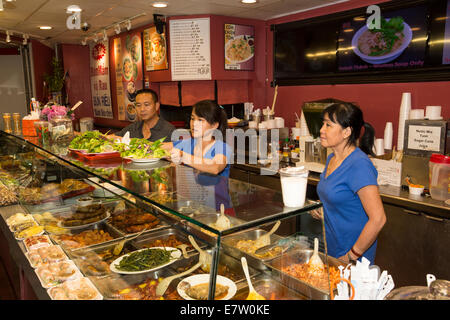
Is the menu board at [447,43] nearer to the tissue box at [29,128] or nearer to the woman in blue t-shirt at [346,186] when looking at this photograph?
the woman in blue t-shirt at [346,186]

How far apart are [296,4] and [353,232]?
12.1 feet

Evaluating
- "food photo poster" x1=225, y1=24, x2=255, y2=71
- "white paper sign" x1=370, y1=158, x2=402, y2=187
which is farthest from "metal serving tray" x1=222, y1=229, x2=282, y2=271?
"food photo poster" x1=225, y1=24, x2=255, y2=71

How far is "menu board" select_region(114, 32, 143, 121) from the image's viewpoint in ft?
23.6

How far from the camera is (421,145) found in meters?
3.34

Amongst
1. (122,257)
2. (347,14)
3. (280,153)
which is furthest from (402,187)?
(122,257)

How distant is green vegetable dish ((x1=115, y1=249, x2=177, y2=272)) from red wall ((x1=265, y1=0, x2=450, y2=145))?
11.0 ft

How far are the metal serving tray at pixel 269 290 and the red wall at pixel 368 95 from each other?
3.17m

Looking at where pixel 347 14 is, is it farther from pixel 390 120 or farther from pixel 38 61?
pixel 38 61

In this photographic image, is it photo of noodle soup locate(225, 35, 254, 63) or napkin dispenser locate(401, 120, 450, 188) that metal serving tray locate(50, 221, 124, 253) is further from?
photo of noodle soup locate(225, 35, 254, 63)

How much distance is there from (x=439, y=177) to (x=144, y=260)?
264 cm

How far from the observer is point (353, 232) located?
2.40 metres

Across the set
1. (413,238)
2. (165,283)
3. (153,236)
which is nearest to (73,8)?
(153,236)

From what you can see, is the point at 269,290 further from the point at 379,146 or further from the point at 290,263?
the point at 379,146

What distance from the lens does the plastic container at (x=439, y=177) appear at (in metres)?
3.05
